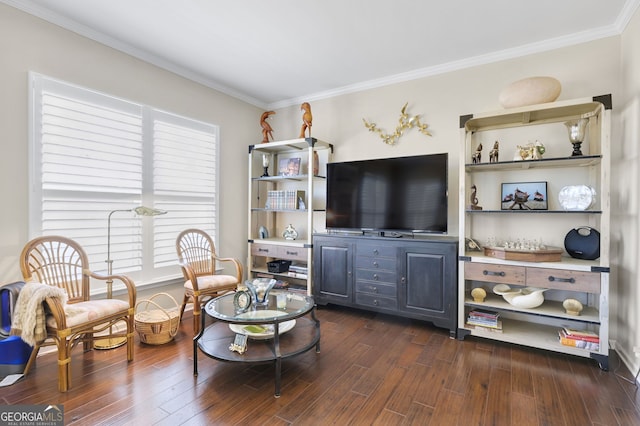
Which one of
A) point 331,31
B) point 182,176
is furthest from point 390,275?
point 182,176

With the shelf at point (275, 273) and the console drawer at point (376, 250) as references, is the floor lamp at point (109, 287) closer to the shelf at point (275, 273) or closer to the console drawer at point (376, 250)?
the shelf at point (275, 273)

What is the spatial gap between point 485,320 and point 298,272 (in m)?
2.03

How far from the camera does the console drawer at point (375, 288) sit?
10.3 feet

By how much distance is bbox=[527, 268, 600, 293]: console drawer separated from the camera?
2.33 metres

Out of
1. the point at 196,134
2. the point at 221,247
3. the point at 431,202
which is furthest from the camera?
the point at 221,247

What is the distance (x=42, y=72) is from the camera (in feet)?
8.17

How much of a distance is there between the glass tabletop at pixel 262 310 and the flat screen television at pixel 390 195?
1.28m

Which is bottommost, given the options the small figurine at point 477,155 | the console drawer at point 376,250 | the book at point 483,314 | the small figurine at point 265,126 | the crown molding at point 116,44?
the book at point 483,314

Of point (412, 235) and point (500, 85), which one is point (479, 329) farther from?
point (500, 85)

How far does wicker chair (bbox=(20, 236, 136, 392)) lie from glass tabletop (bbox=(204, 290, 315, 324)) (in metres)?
0.66

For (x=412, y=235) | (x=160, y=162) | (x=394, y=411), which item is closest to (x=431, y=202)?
(x=412, y=235)

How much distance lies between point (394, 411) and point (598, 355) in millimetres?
1661

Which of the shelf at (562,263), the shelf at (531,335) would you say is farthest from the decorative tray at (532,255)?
the shelf at (531,335)

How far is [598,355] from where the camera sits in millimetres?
2289
